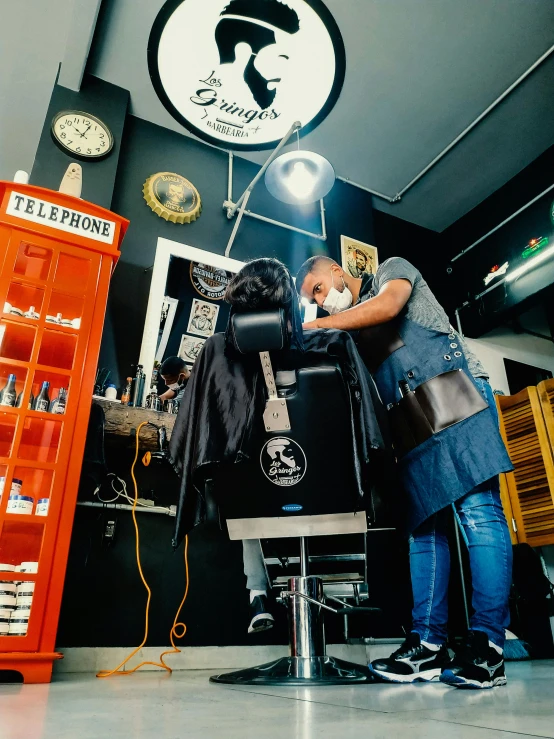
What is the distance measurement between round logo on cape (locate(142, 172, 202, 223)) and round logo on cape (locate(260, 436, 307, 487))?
2.31 meters

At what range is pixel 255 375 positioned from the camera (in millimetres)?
1535

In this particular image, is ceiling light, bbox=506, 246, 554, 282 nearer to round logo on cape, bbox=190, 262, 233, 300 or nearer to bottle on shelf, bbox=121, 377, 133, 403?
round logo on cape, bbox=190, 262, 233, 300

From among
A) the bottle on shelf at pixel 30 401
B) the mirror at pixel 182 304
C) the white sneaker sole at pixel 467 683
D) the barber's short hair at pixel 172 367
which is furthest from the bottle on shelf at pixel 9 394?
the white sneaker sole at pixel 467 683

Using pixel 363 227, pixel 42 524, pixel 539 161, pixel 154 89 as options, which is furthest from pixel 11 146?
pixel 539 161

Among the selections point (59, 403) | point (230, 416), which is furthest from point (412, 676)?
point (59, 403)

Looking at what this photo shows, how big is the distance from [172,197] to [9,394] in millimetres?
A: 1848

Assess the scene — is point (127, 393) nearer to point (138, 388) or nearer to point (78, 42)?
point (138, 388)

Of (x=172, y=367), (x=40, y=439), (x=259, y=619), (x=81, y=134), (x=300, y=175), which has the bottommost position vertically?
(x=259, y=619)

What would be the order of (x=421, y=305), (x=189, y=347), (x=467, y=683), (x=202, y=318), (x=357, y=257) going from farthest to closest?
(x=357, y=257)
(x=202, y=318)
(x=189, y=347)
(x=421, y=305)
(x=467, y=683)

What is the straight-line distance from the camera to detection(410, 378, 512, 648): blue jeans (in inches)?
58.2

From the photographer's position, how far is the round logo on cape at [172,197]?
3268mm

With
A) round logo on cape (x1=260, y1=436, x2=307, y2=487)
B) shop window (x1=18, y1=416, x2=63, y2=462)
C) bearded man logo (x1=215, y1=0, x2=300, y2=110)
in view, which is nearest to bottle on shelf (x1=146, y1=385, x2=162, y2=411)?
shop window (x1=18, y1=416, x2=63, y2=462)

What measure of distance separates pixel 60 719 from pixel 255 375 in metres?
0.95

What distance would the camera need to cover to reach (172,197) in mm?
3348
